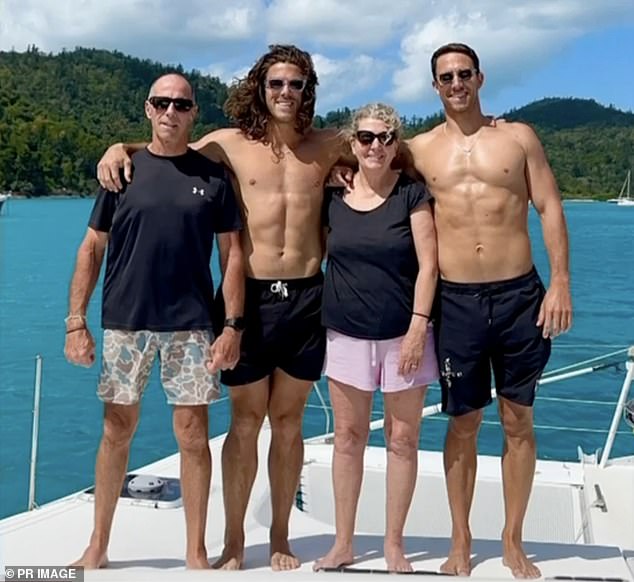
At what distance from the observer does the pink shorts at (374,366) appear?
3104mm

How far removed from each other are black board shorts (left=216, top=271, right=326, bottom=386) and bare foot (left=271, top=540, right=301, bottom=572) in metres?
0.69

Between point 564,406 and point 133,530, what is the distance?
11.5 meters

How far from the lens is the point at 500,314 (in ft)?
10.3

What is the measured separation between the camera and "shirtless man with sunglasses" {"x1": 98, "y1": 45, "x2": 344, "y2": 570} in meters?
3.19

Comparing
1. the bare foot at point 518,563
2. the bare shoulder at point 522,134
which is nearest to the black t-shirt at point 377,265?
the bare shoulder at point 522,134

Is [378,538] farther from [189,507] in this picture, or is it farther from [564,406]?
[564,406]

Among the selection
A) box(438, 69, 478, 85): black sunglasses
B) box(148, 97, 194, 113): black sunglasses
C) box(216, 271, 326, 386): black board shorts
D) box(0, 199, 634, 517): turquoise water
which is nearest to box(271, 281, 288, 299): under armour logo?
box(216, 271, 326, 386): black board shorts

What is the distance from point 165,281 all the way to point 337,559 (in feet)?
4.14

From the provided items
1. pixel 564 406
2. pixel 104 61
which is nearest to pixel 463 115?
pixel 564 406

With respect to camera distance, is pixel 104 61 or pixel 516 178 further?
pixel 104 61

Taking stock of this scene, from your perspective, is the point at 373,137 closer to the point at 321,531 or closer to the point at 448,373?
the point at 448,373

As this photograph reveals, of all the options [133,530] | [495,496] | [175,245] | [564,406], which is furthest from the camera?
[564,406]

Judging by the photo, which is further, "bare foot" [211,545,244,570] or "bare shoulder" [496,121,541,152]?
"bare foot" [211,545,244,570]

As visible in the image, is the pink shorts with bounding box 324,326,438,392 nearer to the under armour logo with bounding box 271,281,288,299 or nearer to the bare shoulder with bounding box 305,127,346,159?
the under armour logo with bounding box 271,281,288,299
